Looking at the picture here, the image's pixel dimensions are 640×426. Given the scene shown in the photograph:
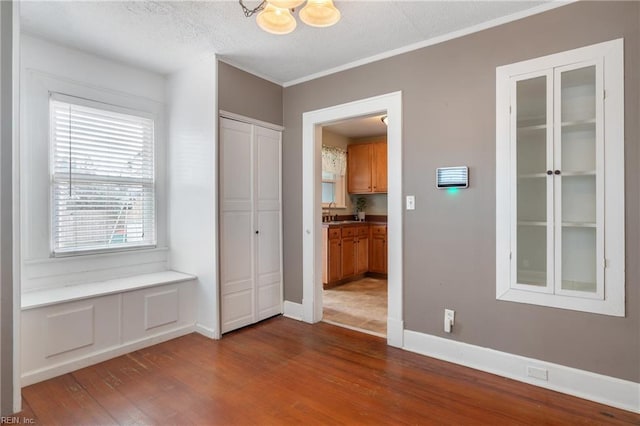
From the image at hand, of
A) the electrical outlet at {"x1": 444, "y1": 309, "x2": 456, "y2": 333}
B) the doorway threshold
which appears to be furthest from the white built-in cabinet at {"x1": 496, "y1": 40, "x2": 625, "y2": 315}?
the doorway threshold

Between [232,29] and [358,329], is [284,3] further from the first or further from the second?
[358,329]

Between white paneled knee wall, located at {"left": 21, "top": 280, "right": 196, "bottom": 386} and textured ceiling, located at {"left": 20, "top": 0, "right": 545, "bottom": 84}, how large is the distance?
2167 mm

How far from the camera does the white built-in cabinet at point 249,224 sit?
129 inches

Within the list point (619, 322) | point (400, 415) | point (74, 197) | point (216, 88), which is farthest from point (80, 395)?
point (619, 322)

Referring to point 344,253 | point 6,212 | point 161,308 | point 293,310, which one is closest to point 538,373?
point 293,310

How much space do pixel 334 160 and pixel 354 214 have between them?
1.21 metres

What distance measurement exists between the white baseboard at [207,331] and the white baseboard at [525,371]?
1.77 metres

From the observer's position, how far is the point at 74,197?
3.00 metres

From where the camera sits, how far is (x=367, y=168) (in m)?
6.29

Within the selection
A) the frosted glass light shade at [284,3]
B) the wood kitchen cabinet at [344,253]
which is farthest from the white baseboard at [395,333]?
the frosted glass light shade at [284,3]

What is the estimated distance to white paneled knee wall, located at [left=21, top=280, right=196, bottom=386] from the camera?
2.38 metres

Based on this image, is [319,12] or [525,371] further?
[525,371]

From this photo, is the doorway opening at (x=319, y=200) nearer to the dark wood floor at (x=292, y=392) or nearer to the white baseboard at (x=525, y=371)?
the white baseboard at (x=525, y=371)

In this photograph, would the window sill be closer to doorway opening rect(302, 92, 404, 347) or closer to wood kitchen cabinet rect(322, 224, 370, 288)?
doorway opening rect(302, 92, 404, 347)
